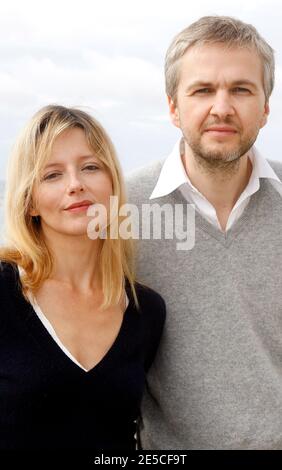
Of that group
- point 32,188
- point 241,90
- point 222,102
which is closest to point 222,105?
point 222,102

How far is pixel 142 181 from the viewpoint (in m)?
2.58

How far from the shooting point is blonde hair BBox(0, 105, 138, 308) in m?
2.11

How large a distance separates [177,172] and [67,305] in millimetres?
682

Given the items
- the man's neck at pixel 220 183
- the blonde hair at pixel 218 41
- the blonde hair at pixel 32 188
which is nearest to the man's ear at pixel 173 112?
the blonde hair at pixel 218 41

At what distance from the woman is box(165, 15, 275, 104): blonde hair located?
49 cm

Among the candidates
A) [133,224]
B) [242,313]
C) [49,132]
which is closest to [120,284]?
[133,224]

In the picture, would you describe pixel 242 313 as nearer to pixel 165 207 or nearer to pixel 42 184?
pixel 165 207

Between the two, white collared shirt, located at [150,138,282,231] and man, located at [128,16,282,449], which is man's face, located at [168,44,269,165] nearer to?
man, located at [128,16,282,449]

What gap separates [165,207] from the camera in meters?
2.46

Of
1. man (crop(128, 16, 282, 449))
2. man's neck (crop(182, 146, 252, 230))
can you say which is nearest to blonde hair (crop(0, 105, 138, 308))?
man (crop(128, 16, 282, 449))

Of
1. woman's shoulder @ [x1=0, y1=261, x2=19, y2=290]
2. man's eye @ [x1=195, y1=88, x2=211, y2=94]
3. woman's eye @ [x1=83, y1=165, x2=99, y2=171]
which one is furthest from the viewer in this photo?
man's eye @ [x1=195, y1=88, x2=211, y2=94]

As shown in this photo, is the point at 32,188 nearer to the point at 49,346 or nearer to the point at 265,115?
the point at 49,346

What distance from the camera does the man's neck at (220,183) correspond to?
244cm
